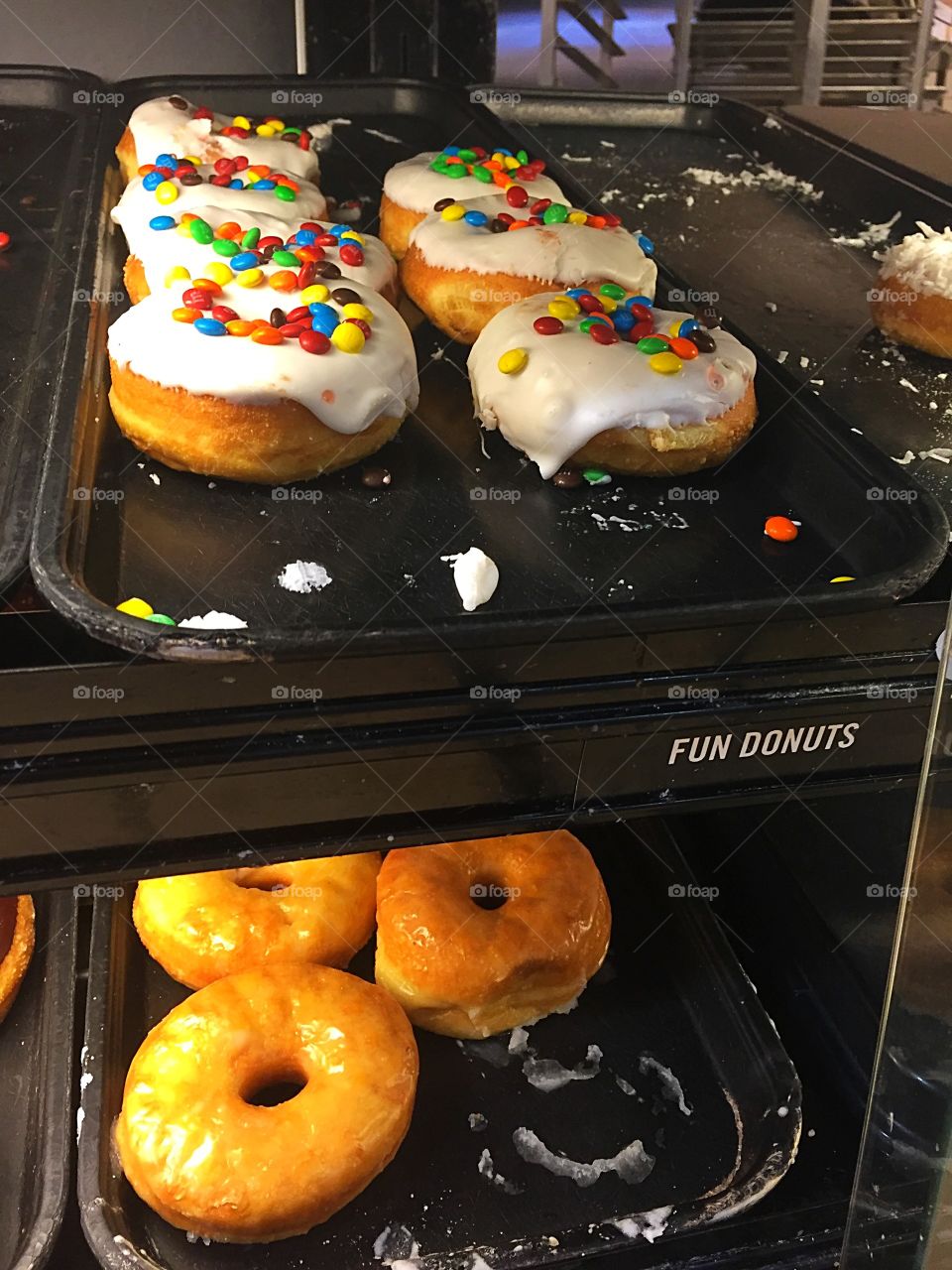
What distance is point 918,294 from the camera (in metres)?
1.71

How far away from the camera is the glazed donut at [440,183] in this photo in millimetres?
1895

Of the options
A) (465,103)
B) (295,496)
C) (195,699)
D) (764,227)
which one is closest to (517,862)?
(295,496)

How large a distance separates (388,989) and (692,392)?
82 centimetres

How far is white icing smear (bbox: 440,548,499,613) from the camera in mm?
1153

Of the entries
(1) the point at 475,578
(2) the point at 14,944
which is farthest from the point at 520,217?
(2) the point at 14,944

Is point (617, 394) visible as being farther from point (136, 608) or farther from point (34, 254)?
point (34, 254)

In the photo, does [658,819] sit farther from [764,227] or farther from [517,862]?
[764,227]

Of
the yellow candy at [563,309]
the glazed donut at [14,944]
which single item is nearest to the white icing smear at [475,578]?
the yellow candy at [563,309]

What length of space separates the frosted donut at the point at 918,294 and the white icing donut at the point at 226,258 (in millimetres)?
753

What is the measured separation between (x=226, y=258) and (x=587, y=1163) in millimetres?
Result: 1216

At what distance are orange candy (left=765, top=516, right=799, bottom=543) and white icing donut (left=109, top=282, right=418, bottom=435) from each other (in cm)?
47

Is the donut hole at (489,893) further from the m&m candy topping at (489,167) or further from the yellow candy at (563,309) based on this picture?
the m&m candy topping at (489,167)

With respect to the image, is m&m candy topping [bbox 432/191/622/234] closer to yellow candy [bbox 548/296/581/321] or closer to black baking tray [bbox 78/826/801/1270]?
yellow candy [bbox 548/296/581/321]

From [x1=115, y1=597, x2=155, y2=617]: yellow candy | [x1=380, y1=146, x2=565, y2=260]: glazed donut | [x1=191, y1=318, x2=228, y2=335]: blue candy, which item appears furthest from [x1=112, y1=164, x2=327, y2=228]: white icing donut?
[x1=115, y1=597, x2=155, y2=617]: yellow candy
